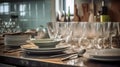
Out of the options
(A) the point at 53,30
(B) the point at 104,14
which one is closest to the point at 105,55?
(A) the point at 53,30

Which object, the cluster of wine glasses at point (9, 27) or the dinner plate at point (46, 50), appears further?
the cluster of wine glasses at point (9, 27)

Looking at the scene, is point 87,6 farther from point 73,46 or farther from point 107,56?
point 107,56

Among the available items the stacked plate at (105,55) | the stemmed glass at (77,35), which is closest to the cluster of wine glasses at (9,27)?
the stemmed glass at (77,35)

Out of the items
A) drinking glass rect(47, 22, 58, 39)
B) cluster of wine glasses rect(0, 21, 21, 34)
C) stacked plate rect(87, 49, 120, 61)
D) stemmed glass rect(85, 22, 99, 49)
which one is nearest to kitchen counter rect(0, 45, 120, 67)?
stacked plate rect(87, 49, 120, 61)

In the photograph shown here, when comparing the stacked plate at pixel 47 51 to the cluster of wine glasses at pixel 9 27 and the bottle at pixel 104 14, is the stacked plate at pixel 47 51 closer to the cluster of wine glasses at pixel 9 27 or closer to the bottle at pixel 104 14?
the bottle at pixel 104 14

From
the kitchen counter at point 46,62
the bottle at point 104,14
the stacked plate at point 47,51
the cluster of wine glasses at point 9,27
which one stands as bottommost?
the kitchen counter at point 46,62

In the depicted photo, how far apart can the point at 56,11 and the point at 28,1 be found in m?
A: 0.38

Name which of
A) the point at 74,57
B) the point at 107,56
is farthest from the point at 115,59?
the point at 74,57

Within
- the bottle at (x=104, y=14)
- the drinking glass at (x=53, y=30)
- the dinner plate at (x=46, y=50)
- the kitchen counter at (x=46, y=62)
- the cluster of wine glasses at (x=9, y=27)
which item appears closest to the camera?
the kitchen counter at (x=46, y=62)

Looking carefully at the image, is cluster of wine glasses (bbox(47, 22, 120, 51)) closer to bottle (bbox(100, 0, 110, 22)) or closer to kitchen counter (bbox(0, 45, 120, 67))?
kitchen counter (bbox(0, 45, 120, 67))

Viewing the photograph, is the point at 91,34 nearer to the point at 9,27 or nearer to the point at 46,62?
the point at 46,62

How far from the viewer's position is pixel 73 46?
1.26m

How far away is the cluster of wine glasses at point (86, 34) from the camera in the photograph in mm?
1183

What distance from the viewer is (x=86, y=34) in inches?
53.4
